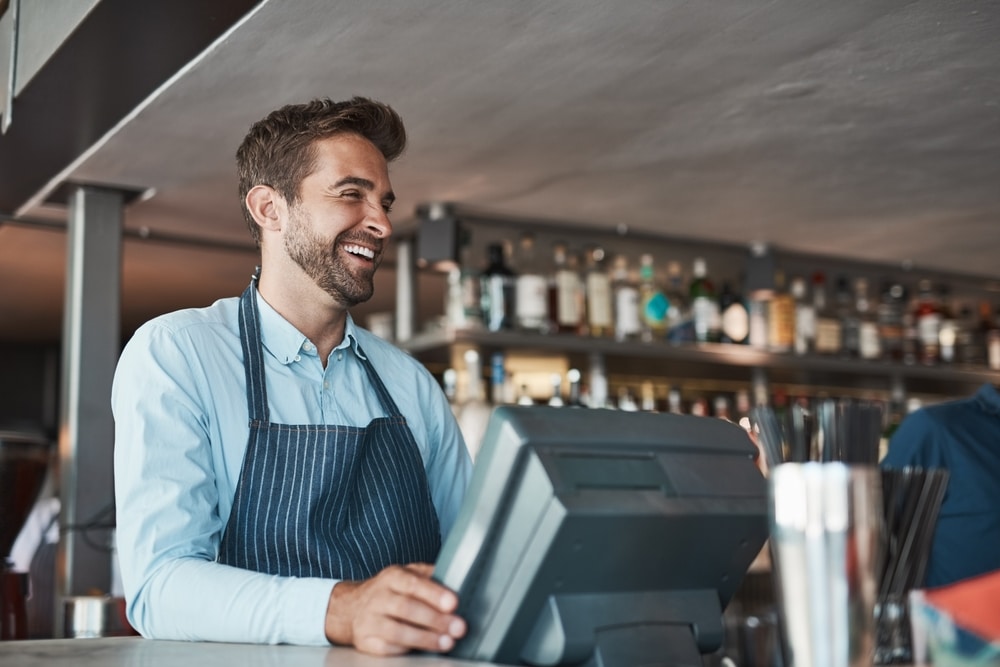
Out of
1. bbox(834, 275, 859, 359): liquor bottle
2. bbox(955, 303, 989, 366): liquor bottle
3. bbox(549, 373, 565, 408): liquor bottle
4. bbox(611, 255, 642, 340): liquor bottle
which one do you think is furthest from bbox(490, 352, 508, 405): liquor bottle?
bbox(955, 303, 989, 366): liquor bottle

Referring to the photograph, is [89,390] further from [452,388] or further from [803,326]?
[803,326]

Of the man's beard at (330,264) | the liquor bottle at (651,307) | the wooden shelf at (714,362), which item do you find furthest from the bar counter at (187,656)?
the liquor bottle at (651,307)

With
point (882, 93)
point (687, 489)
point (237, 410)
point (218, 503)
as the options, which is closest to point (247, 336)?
point (237, 410)

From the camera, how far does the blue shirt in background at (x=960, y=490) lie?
6.57ft

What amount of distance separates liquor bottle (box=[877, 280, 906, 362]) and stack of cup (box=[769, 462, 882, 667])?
3531mm

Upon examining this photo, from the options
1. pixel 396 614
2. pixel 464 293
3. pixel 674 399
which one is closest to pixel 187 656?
pixel 396 614

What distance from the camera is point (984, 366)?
4258mm

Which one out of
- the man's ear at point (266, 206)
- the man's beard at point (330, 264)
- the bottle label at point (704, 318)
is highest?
the bottle label at point (704, 318)

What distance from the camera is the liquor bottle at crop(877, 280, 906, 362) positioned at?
13.7ft

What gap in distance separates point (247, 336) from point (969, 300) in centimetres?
359

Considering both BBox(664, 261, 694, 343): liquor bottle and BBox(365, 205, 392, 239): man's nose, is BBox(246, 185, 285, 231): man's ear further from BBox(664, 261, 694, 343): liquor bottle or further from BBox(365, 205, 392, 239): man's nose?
BBox(664, 261, 694, 343): liquor bottle

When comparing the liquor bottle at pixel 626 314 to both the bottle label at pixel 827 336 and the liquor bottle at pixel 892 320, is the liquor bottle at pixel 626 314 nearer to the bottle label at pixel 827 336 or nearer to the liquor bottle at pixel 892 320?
the bottle label at pixel 827 336

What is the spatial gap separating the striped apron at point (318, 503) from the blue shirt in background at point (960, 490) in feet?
3.02

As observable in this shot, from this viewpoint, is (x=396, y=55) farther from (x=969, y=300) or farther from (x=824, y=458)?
(x=969, y=300)
